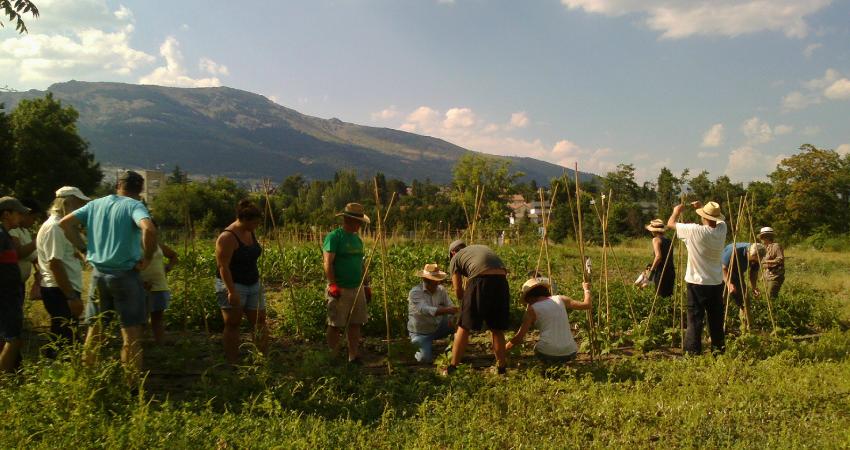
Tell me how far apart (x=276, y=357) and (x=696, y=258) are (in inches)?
168

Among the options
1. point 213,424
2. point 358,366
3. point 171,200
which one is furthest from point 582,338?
point 171,200

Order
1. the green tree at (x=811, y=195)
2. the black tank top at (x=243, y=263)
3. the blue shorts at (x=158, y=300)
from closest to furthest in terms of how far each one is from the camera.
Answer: the black tank top at (x=243, y=263) → the blue shorts at (x=158, y=300) → the green tree at (x=811, y=195)

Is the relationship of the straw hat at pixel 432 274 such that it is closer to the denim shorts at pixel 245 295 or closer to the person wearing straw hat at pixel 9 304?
the denim shorts at pixel 245 295

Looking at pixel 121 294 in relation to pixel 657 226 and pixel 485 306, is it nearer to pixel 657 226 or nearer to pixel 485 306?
pixel 485 306

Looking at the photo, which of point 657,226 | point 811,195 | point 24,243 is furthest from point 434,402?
point 811,195

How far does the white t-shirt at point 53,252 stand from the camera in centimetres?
448

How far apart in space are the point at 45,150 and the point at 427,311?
3363 cm

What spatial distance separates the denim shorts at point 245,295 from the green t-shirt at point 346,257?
71 cm

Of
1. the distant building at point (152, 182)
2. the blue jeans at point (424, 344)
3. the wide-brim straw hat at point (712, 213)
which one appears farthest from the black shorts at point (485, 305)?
the distant building at point (152, 182)

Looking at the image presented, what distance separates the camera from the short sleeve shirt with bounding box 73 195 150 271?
4.00m

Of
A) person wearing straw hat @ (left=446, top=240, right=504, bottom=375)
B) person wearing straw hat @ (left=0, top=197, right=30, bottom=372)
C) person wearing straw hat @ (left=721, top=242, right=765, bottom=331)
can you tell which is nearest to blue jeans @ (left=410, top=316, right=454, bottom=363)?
person wearing straw hat @ (left=446, top=240, right=504, bottom=375)

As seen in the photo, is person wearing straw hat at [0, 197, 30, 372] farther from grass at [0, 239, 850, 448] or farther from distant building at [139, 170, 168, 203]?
distant building at [139, 170, 168, 203]

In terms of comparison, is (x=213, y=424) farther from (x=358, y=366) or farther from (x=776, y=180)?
(x=776, y=180)

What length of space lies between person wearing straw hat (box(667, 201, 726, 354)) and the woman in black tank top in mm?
4164
